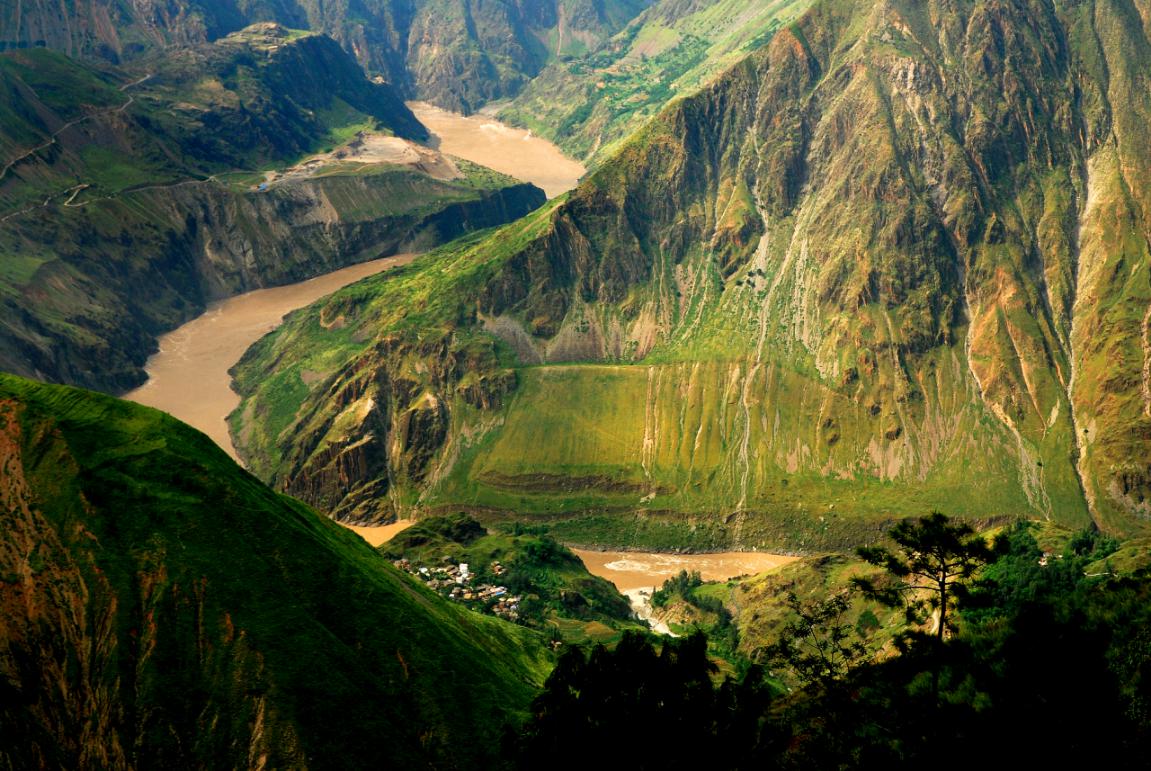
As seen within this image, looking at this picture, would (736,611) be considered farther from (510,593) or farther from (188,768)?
(188,768)

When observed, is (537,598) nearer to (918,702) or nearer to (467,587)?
(467,587)

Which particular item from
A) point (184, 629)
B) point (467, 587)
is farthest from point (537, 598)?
point (184, 629)

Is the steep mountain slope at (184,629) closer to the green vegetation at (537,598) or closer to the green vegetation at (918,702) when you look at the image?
the green vegetation at (918,702)

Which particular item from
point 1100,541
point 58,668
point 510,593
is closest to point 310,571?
point 58,668

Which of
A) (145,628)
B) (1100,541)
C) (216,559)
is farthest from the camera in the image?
(1100,541)

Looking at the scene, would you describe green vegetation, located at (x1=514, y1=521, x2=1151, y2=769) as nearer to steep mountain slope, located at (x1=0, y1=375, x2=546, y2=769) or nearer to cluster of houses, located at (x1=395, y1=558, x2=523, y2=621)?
steep mountain slope, located at (x1=0, y1=375, x2=546, y2=769)

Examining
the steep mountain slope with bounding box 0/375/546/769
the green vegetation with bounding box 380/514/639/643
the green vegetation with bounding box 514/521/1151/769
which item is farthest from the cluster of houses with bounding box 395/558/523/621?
the green vegetation with bounding box 514/521/1151/769

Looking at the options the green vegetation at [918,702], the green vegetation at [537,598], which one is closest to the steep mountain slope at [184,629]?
the green vegetation at [918,702]
